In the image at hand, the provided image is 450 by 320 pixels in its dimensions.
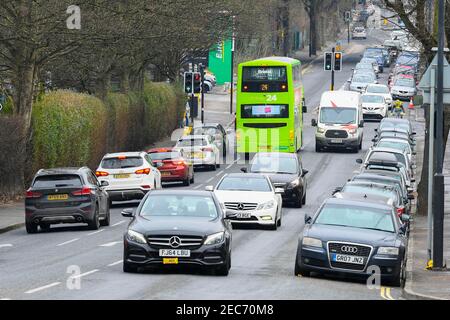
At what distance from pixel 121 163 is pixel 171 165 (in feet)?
24.7

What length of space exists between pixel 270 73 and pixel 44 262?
31440 millimetres

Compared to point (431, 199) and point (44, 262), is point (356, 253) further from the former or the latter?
point (44, 262)

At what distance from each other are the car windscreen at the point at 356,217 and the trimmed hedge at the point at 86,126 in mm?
21125

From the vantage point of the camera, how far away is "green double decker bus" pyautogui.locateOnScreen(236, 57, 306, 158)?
54.6 metres

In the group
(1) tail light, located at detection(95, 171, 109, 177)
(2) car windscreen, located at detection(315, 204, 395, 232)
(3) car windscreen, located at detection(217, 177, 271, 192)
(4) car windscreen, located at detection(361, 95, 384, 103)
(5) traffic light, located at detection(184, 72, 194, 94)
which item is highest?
(5) traffic light, located at detection(184, 72, 194, 94)

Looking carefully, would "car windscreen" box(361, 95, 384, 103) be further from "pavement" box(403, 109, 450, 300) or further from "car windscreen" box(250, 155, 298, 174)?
"pavement" box(403, 109, 450, 300)

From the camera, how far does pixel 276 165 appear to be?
40.5 metres

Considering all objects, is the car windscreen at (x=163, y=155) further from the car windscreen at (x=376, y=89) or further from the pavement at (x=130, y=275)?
the car windscreen at (x=376, y=89)

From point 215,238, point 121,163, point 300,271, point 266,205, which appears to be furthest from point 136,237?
point 121,163

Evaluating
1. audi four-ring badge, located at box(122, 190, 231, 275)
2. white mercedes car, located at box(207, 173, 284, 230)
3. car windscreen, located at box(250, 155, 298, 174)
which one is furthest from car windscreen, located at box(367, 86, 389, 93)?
audi four-ring badge, located at box(122, 190, 231, 275)

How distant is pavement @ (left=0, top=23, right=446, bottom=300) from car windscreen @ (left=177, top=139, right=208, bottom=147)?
14.1 metres

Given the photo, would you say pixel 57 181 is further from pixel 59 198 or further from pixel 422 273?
pixel 422 273

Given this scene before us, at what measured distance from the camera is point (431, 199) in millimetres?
25109

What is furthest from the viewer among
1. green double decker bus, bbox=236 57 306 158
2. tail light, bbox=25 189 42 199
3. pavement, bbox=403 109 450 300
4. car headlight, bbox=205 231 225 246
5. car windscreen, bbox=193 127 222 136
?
car windscreen, bbox=193 127 222 136
